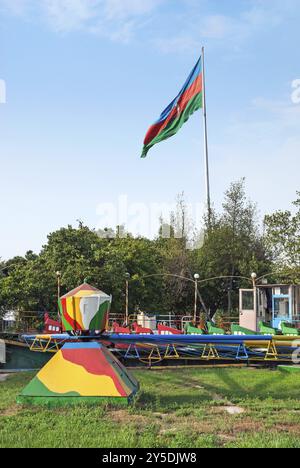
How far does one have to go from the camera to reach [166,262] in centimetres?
3559

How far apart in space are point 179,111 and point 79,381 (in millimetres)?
15093

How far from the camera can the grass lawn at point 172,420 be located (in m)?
5.32

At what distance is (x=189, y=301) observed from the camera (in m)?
36.0

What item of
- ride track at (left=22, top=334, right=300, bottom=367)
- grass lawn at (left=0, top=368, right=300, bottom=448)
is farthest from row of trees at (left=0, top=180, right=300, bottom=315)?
grass lawn at (left=0, top=368, right=300, bottom=448)

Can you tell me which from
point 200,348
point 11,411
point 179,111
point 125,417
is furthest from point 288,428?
point 179,111

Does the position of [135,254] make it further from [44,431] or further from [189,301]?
[44,431]

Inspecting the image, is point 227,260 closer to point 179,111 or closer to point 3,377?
point 179,111

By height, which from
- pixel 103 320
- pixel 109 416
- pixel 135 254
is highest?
pixel 135 254

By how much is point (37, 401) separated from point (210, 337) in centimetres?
578

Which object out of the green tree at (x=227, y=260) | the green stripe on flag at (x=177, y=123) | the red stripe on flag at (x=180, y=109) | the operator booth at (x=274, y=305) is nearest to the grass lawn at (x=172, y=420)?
the green stripe on flag at (x=177, y=123)

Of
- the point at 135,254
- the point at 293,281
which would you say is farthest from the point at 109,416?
the point at 135,254

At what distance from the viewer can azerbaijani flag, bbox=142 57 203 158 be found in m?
19.4

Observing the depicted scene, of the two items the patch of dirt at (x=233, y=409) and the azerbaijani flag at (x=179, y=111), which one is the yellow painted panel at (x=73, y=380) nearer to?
the patch of dirt at (x=233, y=409)

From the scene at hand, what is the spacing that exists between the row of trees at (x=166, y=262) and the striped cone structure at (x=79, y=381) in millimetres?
16846
